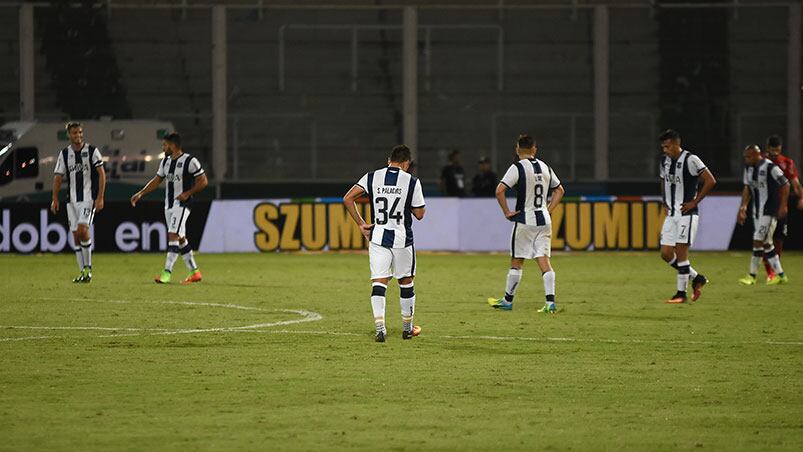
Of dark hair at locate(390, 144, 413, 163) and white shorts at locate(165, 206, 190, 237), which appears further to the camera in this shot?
white shorts at locate(165, 206, 190, 237)

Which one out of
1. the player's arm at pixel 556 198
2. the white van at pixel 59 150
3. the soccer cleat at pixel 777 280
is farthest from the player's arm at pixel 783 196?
the white van at pixel 59 150

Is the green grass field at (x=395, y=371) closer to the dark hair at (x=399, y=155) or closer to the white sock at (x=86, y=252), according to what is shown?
the white sock at (x=86, y=252)

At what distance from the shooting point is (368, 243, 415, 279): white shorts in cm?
1369

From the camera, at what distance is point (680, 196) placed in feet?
59.3

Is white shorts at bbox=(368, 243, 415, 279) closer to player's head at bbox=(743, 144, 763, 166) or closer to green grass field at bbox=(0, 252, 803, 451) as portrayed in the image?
green grass field at bbox=(0, 252, 803, 451)

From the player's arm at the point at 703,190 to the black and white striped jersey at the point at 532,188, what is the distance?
Result: 6.51 ft

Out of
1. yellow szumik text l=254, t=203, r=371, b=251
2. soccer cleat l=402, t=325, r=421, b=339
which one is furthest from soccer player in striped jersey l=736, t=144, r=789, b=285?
yellow szumik text l=254, t=203, r=371, b=251

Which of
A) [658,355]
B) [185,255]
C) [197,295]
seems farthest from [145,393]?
[185,255]

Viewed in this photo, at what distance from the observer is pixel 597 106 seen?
125ft

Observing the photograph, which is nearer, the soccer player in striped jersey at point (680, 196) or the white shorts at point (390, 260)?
the white shorts at point (390, 260)

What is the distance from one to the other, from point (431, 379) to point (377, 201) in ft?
9.57

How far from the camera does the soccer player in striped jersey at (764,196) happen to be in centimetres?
2166

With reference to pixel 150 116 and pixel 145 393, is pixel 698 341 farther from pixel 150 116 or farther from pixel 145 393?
pixel 150 116

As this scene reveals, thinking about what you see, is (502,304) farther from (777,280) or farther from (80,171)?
(80,171)
